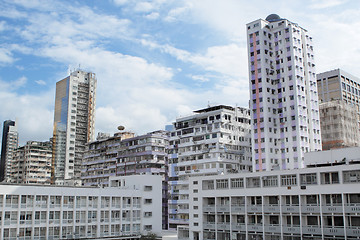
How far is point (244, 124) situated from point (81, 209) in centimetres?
4919

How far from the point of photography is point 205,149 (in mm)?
96562

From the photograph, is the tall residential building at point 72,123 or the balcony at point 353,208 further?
the tall residential building at point 72,123

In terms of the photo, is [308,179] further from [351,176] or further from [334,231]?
[334,231]

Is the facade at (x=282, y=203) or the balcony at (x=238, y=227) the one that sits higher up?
the facade at (x=282, y=203)

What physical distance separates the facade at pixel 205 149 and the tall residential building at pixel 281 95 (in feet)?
16.7

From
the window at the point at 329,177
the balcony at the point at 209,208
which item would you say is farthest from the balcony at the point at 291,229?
the balcony at the point at 209,208

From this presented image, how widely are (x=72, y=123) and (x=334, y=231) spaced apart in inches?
4913

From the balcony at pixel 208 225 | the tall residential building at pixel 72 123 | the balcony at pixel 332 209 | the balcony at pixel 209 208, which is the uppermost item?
the tall residential building at pixel 72 123

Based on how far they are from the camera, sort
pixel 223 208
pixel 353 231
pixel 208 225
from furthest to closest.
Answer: pixel 208 225 → pixel 223 208 → pixel 353 231

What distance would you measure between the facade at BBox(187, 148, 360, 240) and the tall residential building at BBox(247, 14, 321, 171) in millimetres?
30850

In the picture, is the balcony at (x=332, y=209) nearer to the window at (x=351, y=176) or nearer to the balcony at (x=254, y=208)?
the window at (x=351, y=176)

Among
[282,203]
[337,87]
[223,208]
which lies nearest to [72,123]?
[337,87]

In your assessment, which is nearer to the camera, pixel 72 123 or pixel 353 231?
pixel 353 231

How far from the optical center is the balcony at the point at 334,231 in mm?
49850
